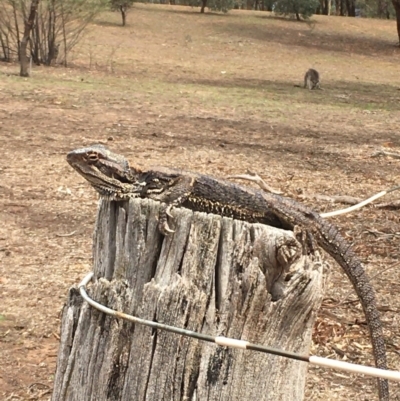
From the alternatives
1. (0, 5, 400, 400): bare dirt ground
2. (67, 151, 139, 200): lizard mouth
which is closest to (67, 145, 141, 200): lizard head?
(67, 151, 139, 200): lizard mouth

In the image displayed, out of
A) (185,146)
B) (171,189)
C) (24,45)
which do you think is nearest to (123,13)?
(24,45)

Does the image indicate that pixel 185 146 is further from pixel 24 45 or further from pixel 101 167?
pixel 101 167

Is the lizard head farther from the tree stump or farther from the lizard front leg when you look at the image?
the tree stump

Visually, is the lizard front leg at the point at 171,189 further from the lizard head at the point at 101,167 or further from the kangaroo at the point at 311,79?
Result: the kangaroo at the point at 311,79

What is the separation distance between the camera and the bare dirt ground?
4.99m

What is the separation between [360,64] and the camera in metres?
26.7

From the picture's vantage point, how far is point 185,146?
1086 centimetres

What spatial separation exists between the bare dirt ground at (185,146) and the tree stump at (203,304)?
210cm

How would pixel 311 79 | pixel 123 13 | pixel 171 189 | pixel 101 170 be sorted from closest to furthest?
1. pixel 101 170
2. pixel 171 189
3. pixel 311 79
4. pixel 123 13

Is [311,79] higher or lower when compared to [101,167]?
lower

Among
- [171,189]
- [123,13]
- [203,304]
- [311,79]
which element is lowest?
[311,79]

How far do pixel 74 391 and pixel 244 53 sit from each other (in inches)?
991

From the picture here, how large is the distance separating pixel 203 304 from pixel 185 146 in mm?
8742

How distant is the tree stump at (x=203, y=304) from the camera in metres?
2.18
